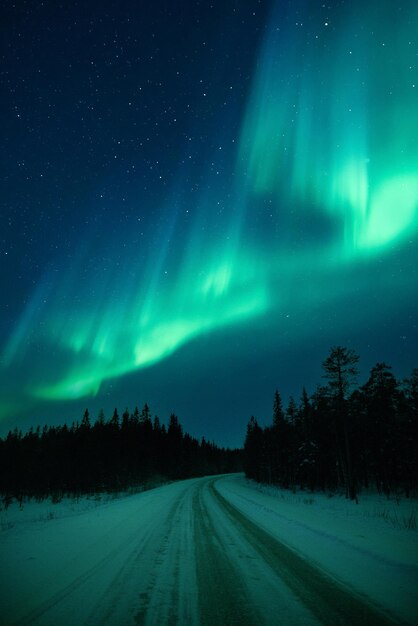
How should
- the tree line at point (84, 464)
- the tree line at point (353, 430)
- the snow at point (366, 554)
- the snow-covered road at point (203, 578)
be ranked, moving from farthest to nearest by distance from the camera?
the tree line at point (84, 464) < the tree line at point (353, 430) < the snow at point (366, 554) < the snow-covered road at point (203, 578)

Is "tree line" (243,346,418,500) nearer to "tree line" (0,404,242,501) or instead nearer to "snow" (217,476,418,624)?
"snow" (217,476,418,624)

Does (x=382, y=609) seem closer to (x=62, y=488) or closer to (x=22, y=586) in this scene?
(x=22, y=586)

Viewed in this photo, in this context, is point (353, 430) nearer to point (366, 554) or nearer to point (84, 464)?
point (366, 554)

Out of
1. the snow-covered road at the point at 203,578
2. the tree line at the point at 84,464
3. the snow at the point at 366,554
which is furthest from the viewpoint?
the tree line at the point at 84,464

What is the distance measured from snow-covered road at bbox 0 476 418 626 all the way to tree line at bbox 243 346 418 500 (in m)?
21.4

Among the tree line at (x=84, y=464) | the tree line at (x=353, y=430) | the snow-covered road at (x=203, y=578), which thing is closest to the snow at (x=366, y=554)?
the snow-covered road at (x=203, y=578)

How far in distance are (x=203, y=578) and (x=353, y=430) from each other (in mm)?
41201

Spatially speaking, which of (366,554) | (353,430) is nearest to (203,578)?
(366,554)

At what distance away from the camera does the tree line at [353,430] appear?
29.7 meters

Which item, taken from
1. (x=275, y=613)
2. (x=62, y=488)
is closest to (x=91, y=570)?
(x=275, y=613)

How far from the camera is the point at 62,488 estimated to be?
2415 inches

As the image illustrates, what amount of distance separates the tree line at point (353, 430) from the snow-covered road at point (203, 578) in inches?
843

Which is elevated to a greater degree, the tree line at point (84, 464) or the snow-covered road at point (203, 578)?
the snow-covered road at point (203, 578)

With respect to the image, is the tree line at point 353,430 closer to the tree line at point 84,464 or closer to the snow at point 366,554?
the snow at point 366,554
